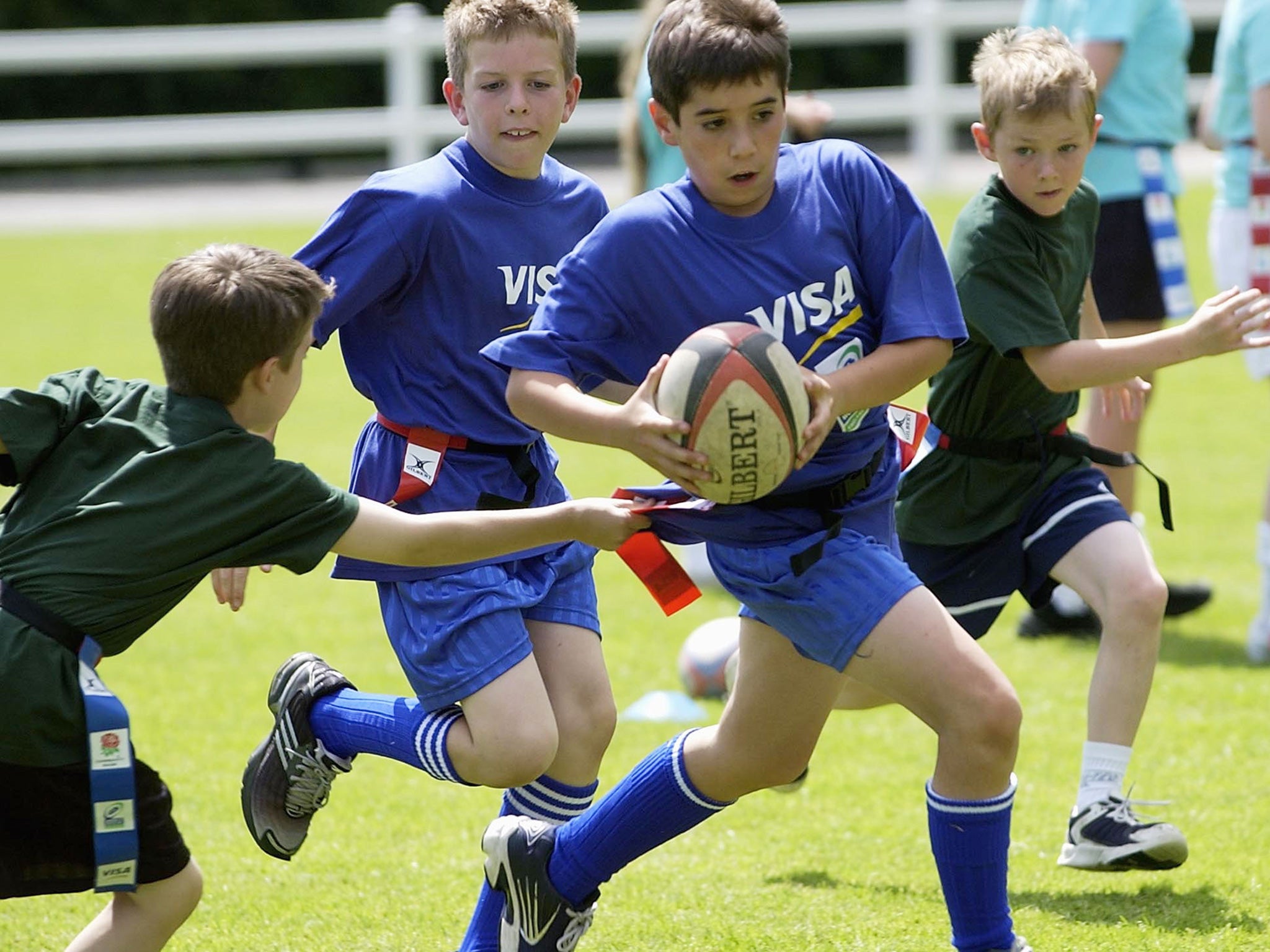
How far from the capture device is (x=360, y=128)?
18.3 m

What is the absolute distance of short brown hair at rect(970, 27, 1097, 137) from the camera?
4.32 metres

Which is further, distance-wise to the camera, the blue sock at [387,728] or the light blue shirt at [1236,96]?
the light blue shirt at [1236,96]

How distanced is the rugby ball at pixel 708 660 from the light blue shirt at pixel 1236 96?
8.39 ft

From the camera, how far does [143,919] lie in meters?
3.37

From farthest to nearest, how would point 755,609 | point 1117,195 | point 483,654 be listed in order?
1. point 1117,195
2. point 483,654
3. point 755,609

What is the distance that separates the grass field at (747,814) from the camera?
13.5ft

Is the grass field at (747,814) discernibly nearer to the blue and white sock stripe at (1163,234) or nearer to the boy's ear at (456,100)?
the blue and white sock stripe at (1163,234)

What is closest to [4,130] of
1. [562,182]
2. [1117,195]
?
[1117,195]

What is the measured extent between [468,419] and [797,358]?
915 millimetres

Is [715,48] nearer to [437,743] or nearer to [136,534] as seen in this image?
[136,534]

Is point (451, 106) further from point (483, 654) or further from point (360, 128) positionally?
point (360, 128)

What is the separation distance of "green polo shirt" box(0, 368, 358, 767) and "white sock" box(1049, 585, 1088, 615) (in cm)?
410

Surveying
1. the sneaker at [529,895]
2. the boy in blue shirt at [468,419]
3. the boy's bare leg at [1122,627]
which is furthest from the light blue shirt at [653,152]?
the sneaker at [529,895]

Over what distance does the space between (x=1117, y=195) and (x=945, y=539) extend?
278cm
